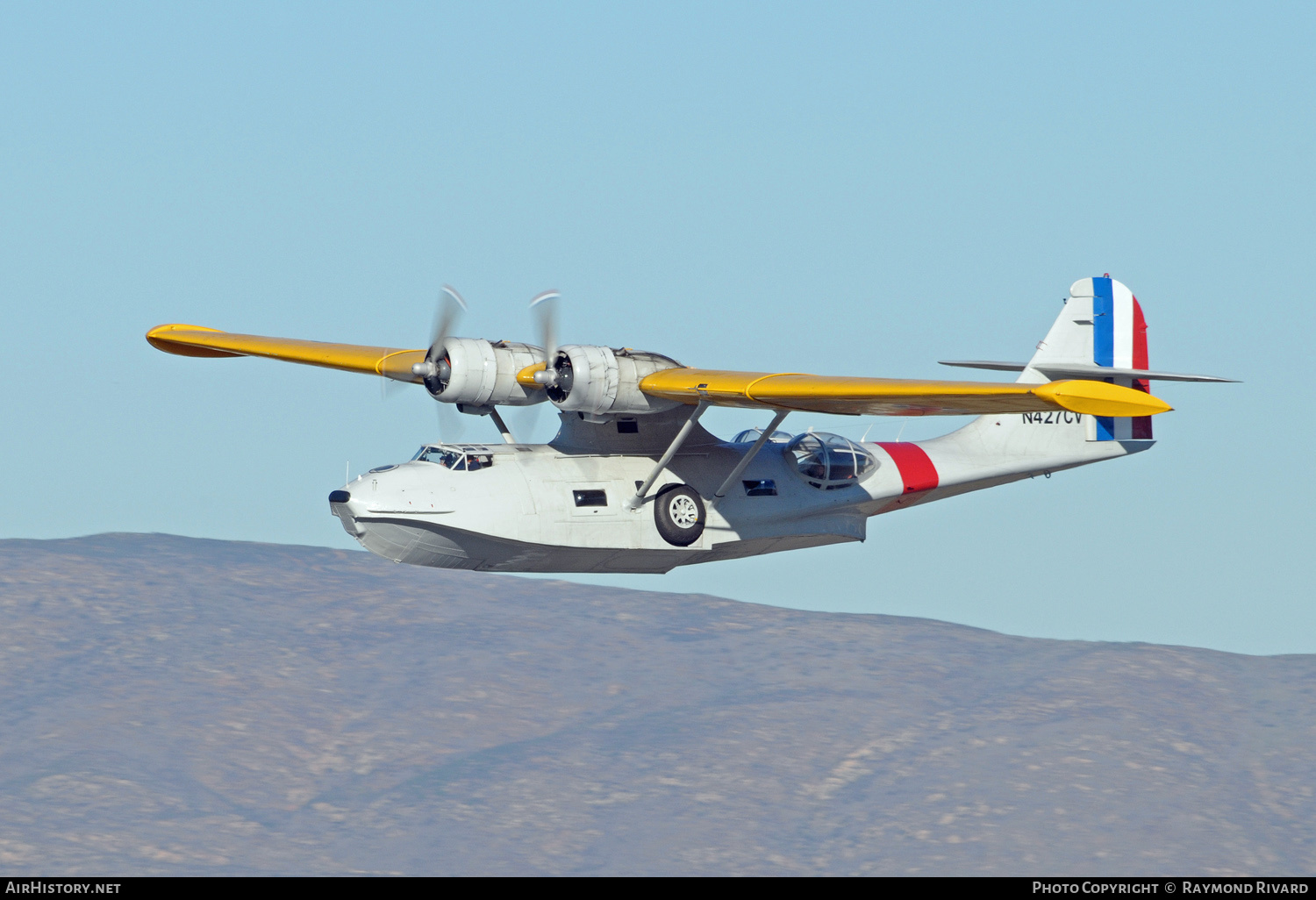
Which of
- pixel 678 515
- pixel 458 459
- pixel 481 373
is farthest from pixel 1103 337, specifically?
pixel 458 459

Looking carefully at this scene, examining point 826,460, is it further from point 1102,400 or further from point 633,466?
point 1102,400

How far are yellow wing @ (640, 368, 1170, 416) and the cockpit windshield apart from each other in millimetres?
3032

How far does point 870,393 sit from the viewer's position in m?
27.1

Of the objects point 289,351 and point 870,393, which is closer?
point 870,393

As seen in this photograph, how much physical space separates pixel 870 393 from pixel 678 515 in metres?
4.65

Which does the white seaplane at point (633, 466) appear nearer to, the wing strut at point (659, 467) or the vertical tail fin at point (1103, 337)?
the wing strut at point (659, 467)

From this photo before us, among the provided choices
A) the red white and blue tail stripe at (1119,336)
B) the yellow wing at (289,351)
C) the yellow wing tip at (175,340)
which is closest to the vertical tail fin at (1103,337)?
the red white and blue tail stripe at (1119,336)

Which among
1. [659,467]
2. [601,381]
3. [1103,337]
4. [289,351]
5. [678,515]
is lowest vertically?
[678,515]

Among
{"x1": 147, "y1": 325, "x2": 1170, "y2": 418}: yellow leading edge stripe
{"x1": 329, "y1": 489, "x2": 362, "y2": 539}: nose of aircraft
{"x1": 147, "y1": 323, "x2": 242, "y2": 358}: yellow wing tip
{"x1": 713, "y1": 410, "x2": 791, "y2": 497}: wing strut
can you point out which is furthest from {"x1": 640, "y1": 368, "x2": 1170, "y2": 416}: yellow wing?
{"x1": 147, "y1": 323, "x2": 242, "y2": 358}: yellow wing tip

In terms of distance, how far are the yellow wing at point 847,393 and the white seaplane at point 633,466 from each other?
40 millimetres

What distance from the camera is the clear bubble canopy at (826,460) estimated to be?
31625 millimetres

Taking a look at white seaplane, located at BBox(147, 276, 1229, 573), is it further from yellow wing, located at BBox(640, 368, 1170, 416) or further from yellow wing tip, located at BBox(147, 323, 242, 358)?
yellow wing tip, located at BBox(147, 323, 242, 358)
